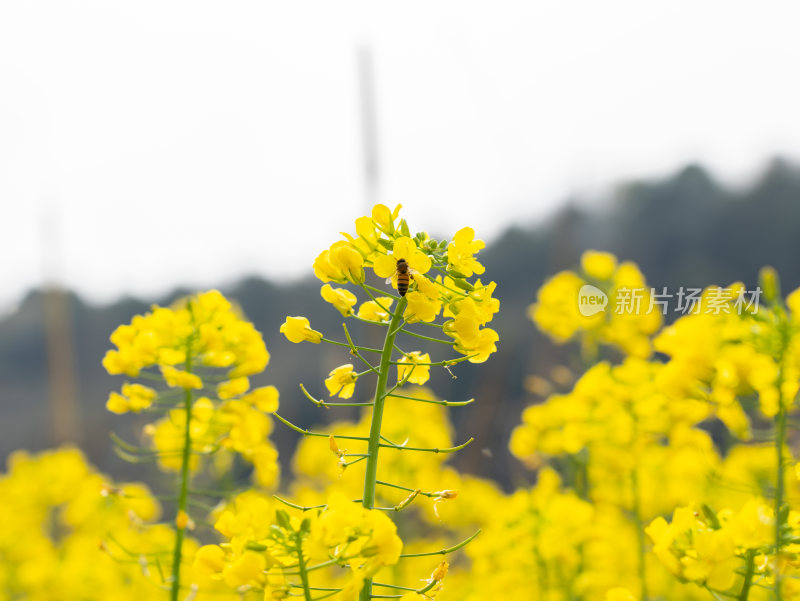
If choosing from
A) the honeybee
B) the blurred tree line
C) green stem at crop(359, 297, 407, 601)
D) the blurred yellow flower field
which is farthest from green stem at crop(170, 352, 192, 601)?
the blurred tree line

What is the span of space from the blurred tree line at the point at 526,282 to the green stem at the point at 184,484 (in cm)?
476

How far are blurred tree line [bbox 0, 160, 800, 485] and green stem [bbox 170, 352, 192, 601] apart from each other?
476 centimetres

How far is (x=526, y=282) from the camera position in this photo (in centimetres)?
1103

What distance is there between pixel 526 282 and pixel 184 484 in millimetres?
9608

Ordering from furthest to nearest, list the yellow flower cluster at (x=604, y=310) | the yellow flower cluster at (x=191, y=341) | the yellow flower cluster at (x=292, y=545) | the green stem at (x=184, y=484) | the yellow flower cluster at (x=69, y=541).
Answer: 1. the yellow flower cluster at (x=69, y=541)
2. the yellow flower cluster at (x=604, y=310)
3. the yellow flower cluster at (x=191, y=341)
4. the green stem at (x=184, y=484)
5. the yellow flower cluster at (x=292, y=545)

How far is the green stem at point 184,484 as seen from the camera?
1.73 meters

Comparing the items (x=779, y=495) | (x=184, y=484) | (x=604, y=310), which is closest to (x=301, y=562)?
(x=184, y=484)

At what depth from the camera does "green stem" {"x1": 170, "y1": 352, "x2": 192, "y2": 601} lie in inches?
67.9

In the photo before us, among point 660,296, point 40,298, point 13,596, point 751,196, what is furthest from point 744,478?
point 40,298

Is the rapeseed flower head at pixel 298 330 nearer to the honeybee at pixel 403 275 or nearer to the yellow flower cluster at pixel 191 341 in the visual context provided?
the honeybee at pixel 403 275

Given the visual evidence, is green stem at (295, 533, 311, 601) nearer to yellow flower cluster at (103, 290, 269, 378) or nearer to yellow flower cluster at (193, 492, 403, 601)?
yellow flower cluster at (193, 492, 403, 601)

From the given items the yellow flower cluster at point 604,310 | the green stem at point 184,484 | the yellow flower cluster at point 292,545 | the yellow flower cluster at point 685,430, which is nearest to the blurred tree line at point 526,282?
the yellow flower cluster at point 604,310

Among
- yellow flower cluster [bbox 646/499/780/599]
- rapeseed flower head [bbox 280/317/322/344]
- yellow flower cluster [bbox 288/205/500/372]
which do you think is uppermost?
yellow flower cluster [bbox 288/205/500/372]

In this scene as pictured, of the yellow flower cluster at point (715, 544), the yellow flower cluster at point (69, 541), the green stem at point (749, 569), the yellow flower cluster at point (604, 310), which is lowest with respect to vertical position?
the yellow flower cluster at point (69, 541)
